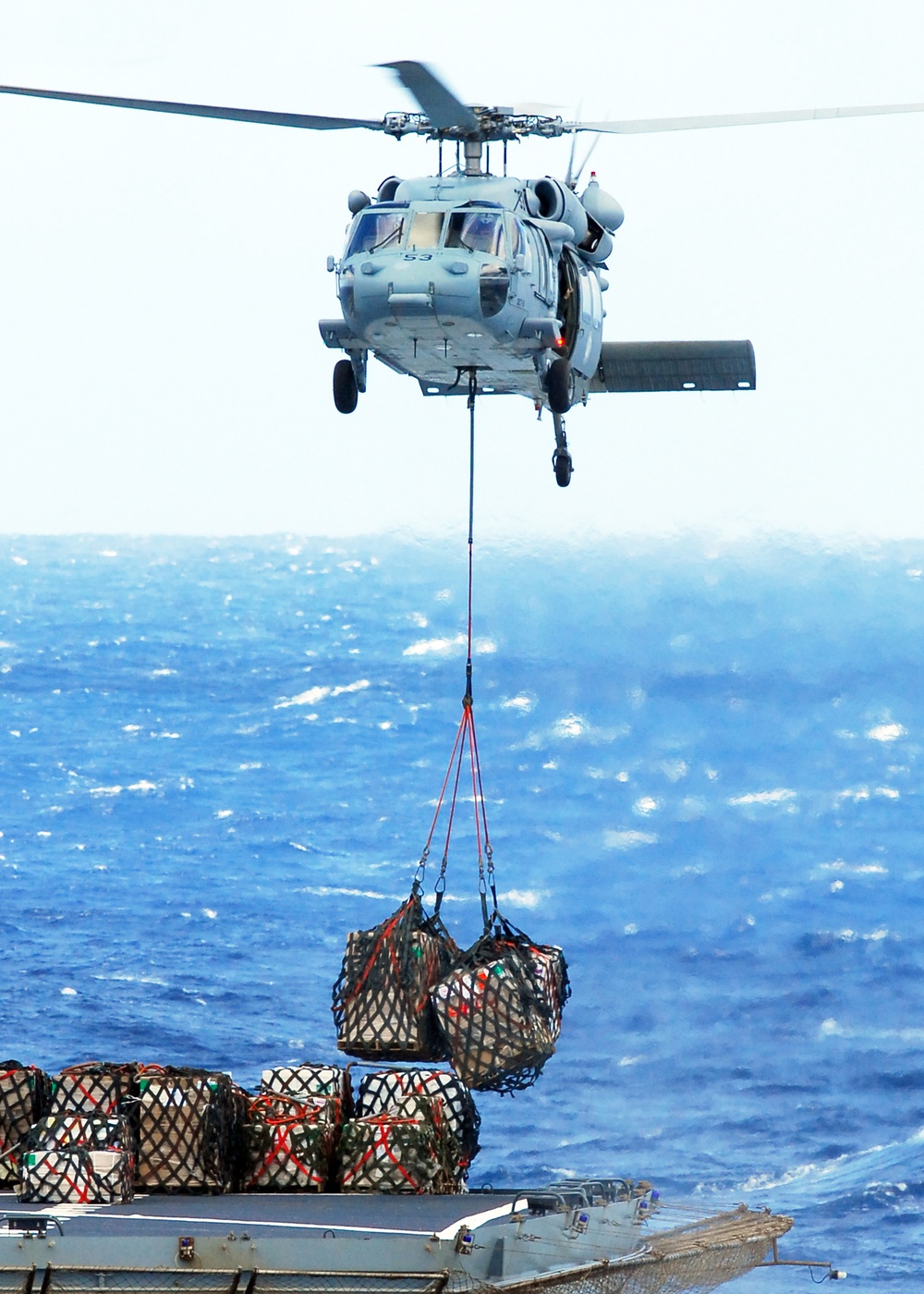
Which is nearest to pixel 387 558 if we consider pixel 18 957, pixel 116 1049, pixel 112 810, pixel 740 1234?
pixel 112 810

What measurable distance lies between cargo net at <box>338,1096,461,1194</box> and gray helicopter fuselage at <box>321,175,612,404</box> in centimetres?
661

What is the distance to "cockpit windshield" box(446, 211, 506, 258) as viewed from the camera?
61.5ft

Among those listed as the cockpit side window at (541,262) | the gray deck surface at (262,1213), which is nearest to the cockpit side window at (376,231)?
the cockpit side window at (541,262)

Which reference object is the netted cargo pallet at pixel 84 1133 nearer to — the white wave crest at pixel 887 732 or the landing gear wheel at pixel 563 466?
the landing gear wheel at pixel 563 466

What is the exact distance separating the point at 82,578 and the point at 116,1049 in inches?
1691

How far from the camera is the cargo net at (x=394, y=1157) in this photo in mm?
19781

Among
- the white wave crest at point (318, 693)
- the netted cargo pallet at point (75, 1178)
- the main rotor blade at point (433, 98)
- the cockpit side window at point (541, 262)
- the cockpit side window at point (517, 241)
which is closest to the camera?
the main rotor blade at point (433, 98)

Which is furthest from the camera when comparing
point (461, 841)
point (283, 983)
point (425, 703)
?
point (425, 703)

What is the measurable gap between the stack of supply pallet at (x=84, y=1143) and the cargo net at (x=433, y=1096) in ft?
7.09

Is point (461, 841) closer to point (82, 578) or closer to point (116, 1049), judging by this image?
point (116, 1049)

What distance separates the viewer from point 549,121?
19594mm

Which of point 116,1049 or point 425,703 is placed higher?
point 425,703

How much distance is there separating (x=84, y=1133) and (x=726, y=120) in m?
10.2

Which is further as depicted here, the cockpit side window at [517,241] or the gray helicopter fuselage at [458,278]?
the cockpit side window at [517,241]
